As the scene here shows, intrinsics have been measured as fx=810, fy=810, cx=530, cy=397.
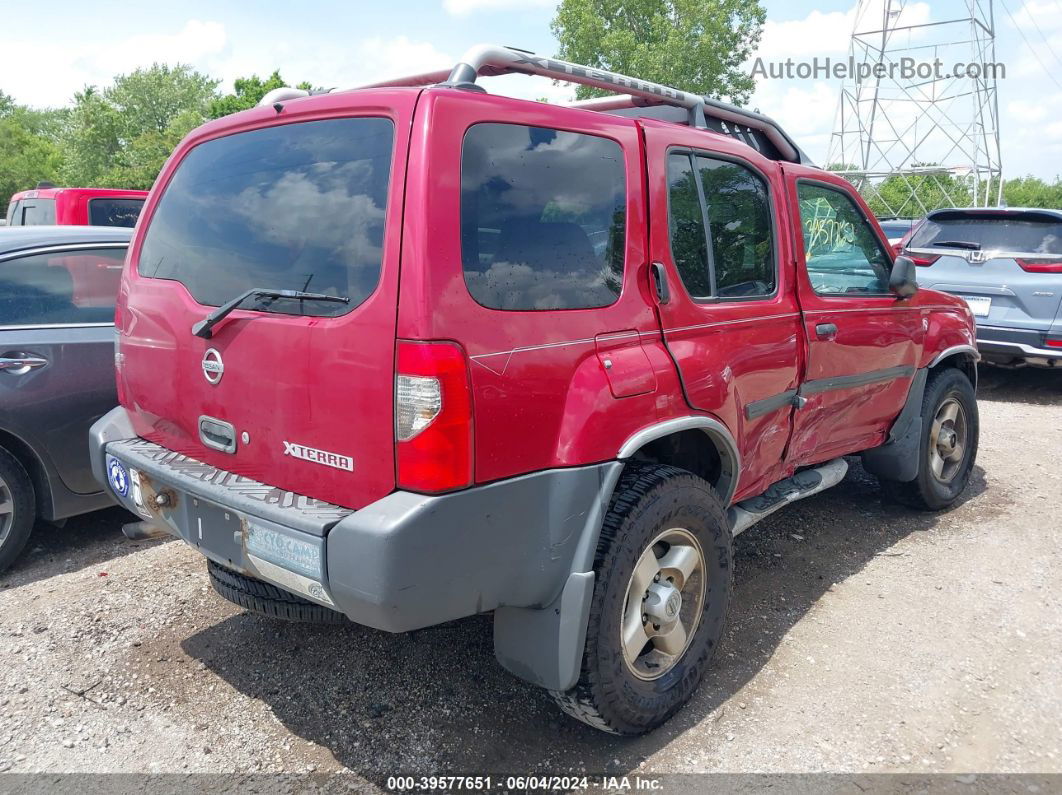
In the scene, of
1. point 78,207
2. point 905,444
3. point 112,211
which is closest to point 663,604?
point 905,444

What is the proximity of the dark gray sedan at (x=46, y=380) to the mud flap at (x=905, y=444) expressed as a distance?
416 cm

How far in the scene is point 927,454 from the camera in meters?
4.66

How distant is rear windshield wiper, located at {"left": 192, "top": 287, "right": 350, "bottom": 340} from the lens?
2.34 meters

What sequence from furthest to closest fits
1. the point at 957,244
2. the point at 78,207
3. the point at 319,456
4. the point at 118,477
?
the point at 78,207, the point at 957,244, the point at 118,477, the point at 319,456

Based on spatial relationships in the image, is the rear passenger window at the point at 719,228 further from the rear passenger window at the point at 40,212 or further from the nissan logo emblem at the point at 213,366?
the rear passenger window at the point at 40,212

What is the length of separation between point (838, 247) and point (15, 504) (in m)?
4.20

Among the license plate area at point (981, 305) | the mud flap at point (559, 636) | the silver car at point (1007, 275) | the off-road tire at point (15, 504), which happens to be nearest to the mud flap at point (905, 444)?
the mud flap at point (559, 636)

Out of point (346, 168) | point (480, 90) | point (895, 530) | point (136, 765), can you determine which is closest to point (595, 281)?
point (480, 90)

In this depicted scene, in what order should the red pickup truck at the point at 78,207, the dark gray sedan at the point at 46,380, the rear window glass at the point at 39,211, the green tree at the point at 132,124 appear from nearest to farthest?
the dark gray sedan at the point at 46,380, the red pickup truck at the point at 78,207, the rear window glass at the point at 39,211, the green tree at the point at 132,124

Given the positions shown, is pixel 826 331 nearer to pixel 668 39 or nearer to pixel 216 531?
pixel 216 531

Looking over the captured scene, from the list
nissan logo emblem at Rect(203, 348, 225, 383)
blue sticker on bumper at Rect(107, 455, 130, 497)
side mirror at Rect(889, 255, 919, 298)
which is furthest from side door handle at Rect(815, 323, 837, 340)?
blue sticker on bumper at Rect(107, 455, 130, 497)

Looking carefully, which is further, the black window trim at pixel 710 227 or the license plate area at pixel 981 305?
the license plate area at pixel 981 305

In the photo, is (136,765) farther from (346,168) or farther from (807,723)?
(807,723)

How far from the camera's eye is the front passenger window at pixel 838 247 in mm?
3768
